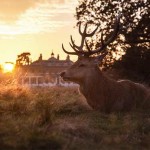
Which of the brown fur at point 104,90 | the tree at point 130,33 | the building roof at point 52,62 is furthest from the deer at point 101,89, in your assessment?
the building roof at point 52,62

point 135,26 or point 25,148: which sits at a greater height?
point 135,26

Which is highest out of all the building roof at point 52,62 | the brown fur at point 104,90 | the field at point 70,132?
the building roof at point 52,62

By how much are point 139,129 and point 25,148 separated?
258 cm

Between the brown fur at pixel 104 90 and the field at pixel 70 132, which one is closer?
the field at pixel 70 132

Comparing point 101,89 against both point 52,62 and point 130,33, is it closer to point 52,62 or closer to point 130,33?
point 130,33

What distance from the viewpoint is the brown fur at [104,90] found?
1271cm

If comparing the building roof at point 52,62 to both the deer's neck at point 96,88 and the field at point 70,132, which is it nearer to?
the deer's neck at point 96,88

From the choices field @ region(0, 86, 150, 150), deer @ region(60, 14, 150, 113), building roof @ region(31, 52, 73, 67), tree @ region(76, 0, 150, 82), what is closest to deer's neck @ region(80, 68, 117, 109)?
deer @ region(60, 14, 150, 113)

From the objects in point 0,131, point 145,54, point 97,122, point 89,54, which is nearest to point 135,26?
point 145,54

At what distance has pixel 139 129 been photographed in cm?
905

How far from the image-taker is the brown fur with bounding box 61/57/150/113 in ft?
41.7

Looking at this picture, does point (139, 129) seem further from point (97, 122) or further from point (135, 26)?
point (135, 26)

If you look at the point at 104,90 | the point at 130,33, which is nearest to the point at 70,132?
the point at 104,90

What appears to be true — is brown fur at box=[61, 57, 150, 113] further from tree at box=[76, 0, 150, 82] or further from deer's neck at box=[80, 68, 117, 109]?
tree at box=[76, 0, 150, 82]
